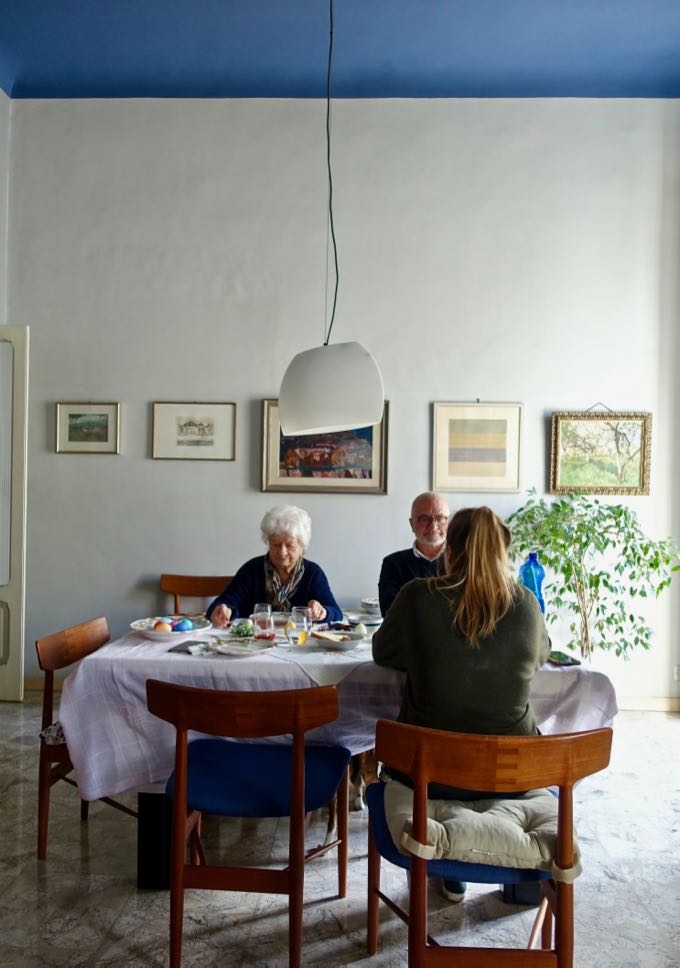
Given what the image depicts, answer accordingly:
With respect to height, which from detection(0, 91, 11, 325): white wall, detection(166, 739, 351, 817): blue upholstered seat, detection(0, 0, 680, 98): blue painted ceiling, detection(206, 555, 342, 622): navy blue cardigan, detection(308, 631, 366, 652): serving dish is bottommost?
detection(166, 739, 351, 817): blue upholstered seat

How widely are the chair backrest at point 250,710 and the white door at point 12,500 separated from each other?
2868mm

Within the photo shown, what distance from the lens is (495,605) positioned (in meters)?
1.85

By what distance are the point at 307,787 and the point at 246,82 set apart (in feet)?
12.9

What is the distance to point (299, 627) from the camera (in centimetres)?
262

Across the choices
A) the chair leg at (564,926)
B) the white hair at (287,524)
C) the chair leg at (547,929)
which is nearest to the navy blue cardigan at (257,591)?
the white hair at (287,524)

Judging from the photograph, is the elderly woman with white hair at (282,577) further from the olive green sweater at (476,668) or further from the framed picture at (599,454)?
the framed picture at (599,454)

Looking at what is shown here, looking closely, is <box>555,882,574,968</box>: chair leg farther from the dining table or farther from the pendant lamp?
the pendant lamp

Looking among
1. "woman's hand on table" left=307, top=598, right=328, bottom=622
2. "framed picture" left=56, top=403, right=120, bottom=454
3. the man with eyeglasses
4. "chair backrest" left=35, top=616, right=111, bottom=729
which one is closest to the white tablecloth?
"chair backrest" left=35, top=616, right=111, bottom=729

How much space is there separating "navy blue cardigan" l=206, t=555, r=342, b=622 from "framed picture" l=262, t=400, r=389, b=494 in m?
1.09

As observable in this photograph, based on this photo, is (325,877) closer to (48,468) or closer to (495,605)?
(495,605)

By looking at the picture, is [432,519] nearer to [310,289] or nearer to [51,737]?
[51,737]

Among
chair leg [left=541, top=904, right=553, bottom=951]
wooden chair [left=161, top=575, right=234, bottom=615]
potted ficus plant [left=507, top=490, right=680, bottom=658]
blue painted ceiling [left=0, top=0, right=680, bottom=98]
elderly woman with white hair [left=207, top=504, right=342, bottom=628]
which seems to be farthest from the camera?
wooden chair [left=161, top=575, right=234, bottom=615]

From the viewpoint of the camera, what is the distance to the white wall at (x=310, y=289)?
173 inches

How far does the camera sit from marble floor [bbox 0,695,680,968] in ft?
6.72
